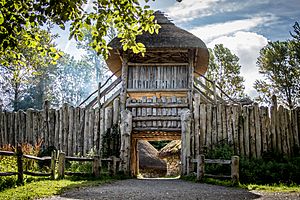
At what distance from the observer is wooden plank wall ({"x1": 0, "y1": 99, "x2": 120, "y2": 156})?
605 inches

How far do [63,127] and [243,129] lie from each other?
736cm

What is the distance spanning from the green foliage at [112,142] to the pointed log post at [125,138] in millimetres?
372

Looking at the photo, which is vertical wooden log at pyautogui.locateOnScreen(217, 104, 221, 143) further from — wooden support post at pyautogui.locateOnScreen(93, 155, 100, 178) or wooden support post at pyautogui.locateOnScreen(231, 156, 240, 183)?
wooden support post at pyautogui.locateOnScreen(93, 155, 100, 178)

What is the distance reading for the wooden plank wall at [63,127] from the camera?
1537 centimetres

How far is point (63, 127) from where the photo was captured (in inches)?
618

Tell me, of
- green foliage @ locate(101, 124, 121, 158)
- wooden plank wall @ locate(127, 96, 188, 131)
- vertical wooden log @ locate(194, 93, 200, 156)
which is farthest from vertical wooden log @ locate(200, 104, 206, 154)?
green foliage @ locate(101, 124, 121, 158)

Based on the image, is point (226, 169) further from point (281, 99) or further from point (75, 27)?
point (281, 99)

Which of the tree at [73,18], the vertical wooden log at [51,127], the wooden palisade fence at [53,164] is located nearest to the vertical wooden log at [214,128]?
the wooden palisade fence at [53,164]

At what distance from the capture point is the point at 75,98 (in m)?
52.9

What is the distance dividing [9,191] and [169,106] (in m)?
8.73

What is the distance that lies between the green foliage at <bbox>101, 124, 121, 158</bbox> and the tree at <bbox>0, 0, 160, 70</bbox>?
9251 millimetres

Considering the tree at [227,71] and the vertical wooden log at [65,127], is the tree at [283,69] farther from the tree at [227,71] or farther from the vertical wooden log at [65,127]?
the vertical wooden log at [65,127]

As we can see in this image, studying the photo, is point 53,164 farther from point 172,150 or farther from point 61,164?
point 172,150

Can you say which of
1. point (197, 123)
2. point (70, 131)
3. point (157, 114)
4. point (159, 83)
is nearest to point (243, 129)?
point (197, 123)
